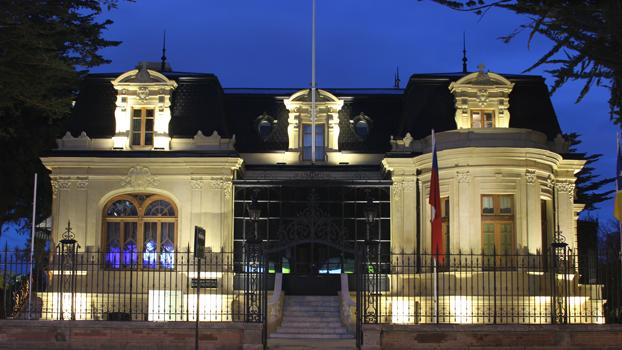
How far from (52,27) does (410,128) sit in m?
15.7

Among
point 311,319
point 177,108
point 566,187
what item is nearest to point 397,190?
point 311,319

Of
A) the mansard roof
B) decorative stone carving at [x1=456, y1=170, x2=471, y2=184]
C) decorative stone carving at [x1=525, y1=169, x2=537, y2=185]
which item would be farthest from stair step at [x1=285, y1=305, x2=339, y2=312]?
decorative stone carving at [x1=525, y1=169, x2=537, y2=185]

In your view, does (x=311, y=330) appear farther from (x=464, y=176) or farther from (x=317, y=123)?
(x=317, y=123)

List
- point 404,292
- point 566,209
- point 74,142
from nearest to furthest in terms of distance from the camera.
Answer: point 404,292
point 74,142
point 566,209

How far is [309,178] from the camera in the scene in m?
35.8

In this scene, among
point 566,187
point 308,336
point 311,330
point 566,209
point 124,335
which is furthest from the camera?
point 566,187

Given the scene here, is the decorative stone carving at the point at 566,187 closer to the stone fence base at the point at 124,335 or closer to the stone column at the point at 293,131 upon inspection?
the stone column at the point at 293,131

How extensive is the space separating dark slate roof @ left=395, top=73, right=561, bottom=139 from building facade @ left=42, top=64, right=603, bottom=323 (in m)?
0.05

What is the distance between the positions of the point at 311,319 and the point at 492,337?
8840 millimetres

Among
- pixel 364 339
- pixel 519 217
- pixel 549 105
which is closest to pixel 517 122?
pixel 549 105

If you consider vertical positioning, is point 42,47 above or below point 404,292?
above

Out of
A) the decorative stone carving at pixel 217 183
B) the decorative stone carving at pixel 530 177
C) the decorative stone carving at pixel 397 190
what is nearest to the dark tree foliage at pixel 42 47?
the decorative stone carving at pixel 217 183

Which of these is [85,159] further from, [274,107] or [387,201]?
[387,201]

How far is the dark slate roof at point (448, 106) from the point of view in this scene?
35031 millimetres
